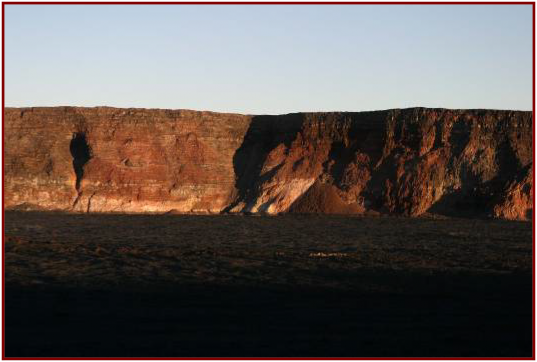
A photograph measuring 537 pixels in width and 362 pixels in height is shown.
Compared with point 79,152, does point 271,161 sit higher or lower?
higher

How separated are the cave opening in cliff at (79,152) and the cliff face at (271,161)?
0.07 m

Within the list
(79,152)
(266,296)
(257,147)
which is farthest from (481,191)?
(266,296)

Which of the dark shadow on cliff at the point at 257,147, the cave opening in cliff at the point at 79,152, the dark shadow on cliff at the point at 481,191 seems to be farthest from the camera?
the cave opening in cliff at the point at 79,152

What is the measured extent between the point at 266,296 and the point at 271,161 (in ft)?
145

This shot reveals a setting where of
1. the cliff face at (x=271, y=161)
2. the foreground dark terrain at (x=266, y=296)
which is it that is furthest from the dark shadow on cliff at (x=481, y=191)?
the foreground dark terrain at (x=266, y=296)

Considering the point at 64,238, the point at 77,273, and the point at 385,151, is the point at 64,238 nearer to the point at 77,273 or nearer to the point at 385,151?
the point at 77,273

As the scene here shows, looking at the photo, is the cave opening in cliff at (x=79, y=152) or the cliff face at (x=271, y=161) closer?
the cliff face at (x=271, y=161)

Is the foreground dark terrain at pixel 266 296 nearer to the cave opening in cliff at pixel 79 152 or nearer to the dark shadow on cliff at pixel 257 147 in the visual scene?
the dark shadow on cliff at pixel 257 147

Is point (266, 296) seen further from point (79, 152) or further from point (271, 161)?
point (79, 152)

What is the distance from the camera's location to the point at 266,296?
56.8 feet

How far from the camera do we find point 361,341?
1269cm

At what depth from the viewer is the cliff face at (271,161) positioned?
56.0 m

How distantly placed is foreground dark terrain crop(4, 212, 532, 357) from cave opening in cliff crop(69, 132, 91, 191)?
86.9ft

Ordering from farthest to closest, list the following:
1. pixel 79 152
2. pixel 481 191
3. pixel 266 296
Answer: pixel 79 152
pixel 481 191
pixel 266 296
